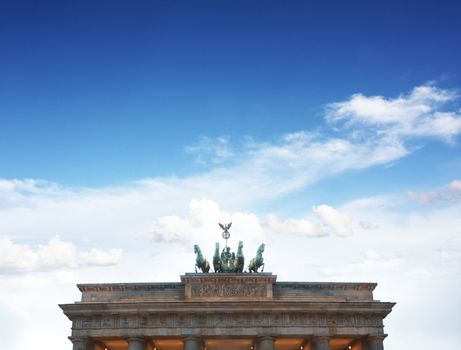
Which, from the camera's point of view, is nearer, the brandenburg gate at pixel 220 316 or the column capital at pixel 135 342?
the column capital at pixel 135 342

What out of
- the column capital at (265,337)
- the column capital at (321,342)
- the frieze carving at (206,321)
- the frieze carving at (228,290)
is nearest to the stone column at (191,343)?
the frieze carving at (206,321)

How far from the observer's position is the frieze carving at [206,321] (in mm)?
45938

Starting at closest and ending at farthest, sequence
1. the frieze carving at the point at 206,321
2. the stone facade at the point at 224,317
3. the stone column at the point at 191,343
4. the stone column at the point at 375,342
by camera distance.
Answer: the stone column at the point at 191,343 → the stone facade at the point at 224,317 → the frieze carving at the point at 206,321 → the stone column at the point at 375,342

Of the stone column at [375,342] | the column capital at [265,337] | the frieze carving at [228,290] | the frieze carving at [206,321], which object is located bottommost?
the stone column at [375,342]

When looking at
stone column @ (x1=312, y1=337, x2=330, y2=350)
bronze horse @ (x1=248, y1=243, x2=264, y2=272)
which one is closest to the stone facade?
stone column @ (x1=312, y1=337, x2=330, y2=350)

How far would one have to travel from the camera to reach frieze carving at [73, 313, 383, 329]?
45938 millimetres

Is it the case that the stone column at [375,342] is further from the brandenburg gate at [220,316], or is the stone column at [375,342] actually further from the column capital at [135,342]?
the column capital at [135,342]

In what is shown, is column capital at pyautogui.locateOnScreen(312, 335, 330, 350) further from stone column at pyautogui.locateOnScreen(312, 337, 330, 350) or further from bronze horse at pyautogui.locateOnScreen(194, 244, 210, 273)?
bronze horse at pyautogui.locateOnScreen(194, 244, 210, 273)

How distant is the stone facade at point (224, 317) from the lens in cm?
4566

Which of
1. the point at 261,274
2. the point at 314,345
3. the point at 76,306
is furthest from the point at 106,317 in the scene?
the point at 314,345

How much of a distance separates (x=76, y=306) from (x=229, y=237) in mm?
15242

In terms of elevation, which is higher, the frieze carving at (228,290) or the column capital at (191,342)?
the frieze carving at (228,290)

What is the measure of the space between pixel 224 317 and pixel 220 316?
1.13 ft

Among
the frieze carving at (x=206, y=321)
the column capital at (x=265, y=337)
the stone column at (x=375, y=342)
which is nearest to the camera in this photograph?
the column capital at (x=265, y=337)
